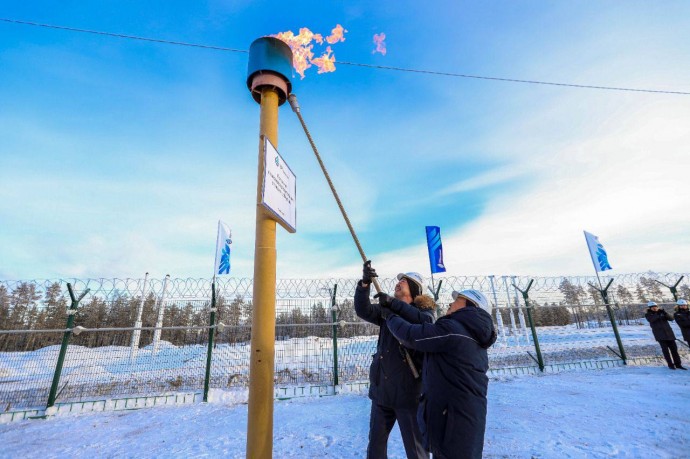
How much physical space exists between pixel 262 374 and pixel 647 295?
60.1ft

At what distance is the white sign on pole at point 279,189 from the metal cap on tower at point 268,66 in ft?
2.35

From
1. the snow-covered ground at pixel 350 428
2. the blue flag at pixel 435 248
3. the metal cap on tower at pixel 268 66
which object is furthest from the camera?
the blue flag at pixel 435 248

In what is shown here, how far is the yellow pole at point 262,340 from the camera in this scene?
223cm

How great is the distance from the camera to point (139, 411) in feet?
22.4

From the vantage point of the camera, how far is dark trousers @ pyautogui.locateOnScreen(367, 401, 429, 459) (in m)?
3.09

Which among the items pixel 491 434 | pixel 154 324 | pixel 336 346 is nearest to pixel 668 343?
pixel 491 434

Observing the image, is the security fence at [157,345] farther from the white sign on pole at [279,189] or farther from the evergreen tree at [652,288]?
the evergreen tree at [652,288]

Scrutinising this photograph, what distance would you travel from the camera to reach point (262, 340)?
2.35 m

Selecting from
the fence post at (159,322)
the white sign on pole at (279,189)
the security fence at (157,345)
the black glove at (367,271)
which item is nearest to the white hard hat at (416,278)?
the black glove at (367,271)

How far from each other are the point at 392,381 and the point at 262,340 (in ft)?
5.26

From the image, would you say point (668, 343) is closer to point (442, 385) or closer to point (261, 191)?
point (442, 385)

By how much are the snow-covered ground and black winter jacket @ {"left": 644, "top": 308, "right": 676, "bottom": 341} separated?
293 centimetres

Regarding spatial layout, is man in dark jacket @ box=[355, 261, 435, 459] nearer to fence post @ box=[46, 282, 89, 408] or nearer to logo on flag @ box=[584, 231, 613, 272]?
fence post @ box=[46, 282, 89, 408]

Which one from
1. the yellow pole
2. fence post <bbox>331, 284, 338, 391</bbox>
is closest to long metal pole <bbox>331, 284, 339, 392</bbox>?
fence post <bbox>331, 284, 338, 391</bbox>
